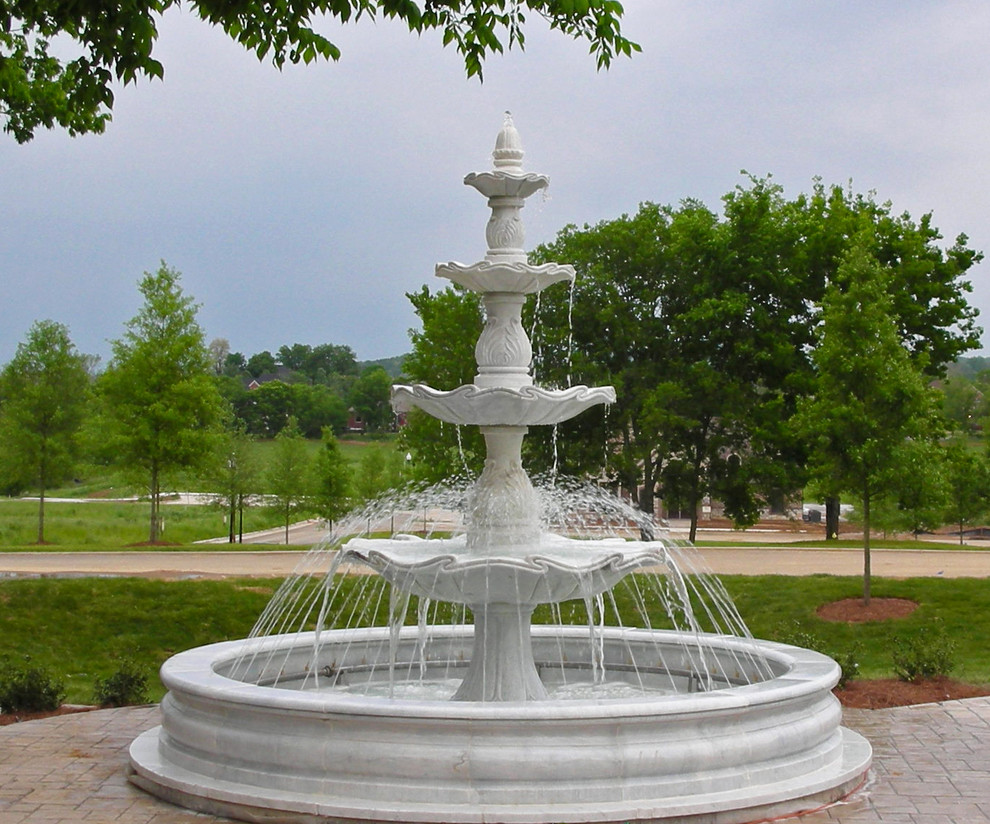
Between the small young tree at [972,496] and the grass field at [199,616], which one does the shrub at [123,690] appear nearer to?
the grass field at [199,616]

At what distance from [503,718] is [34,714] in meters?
6.42

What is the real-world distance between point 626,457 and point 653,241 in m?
6.14

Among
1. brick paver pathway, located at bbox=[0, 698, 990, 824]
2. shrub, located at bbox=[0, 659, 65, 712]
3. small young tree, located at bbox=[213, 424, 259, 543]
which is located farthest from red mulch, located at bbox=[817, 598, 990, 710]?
small young tree, located at bbox=[213, 424, 259, 543]

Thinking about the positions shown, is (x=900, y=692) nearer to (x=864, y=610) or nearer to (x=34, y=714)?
(x=864, y=610)

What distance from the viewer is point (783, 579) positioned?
24.4 meters

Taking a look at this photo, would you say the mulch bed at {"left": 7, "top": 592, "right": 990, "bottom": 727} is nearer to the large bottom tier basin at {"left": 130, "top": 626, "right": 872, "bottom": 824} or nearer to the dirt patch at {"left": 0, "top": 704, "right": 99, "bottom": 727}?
the dirt patch at {"left": 0, "top": 704, "right": 99, "bottom": 727}

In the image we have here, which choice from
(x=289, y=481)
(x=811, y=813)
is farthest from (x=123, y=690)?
(x=289, y=481)

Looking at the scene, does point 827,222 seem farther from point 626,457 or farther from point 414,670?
point 414,670

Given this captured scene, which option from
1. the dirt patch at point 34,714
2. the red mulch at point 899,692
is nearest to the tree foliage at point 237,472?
the dirt patch at point 34,714

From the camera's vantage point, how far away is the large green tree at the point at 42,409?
37.0 m

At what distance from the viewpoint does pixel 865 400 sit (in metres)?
23.2

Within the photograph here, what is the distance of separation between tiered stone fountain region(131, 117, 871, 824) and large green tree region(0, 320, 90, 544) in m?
26.9

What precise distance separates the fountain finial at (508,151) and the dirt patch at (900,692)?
21.0 ft

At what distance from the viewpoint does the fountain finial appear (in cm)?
1149
